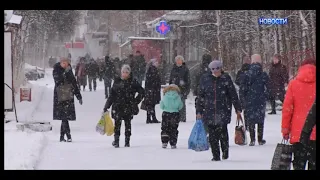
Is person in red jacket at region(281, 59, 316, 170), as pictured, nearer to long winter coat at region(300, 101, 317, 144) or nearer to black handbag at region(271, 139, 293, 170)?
black handbag at region(271, 139, 293, 170)

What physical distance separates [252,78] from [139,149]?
89.8 inches

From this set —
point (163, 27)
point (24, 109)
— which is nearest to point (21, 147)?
point (24, 109)

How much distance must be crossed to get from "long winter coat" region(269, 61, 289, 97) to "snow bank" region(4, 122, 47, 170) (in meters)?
7.17

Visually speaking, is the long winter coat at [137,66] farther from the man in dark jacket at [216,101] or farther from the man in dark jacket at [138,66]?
the man in dark jacket at [216,101]

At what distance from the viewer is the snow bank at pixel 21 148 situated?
8172 mm

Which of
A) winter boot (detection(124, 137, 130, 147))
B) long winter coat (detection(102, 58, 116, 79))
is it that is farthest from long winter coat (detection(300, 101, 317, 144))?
long winter coat (detection(102, 58, 116, 79))

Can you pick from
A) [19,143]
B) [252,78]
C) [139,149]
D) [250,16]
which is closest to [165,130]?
[139,149]

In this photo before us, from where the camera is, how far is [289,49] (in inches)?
950

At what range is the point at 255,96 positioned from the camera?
11.3 metres

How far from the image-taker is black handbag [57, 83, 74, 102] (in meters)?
11.7

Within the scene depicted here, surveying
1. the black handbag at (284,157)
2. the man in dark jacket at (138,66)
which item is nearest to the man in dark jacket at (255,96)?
the black handbag at (284,157)

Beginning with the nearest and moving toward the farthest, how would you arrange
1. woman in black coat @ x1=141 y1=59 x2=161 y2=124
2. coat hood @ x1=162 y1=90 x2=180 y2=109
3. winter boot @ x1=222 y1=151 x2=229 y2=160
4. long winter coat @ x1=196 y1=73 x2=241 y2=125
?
1. long winter coat @ x1=196 y1=73 x2=241 y2=125
2. winter boot @ x1=222 y1=151 x2=229 y2=160
3. coat hood @ x1=162 y1=90 x2=180 y2=109
4. woman in black coat @ x1=141 y1=59 x2=161 y2=124

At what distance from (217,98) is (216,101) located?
0.05 meters

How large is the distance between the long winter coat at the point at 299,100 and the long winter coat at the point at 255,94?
12.4ft
